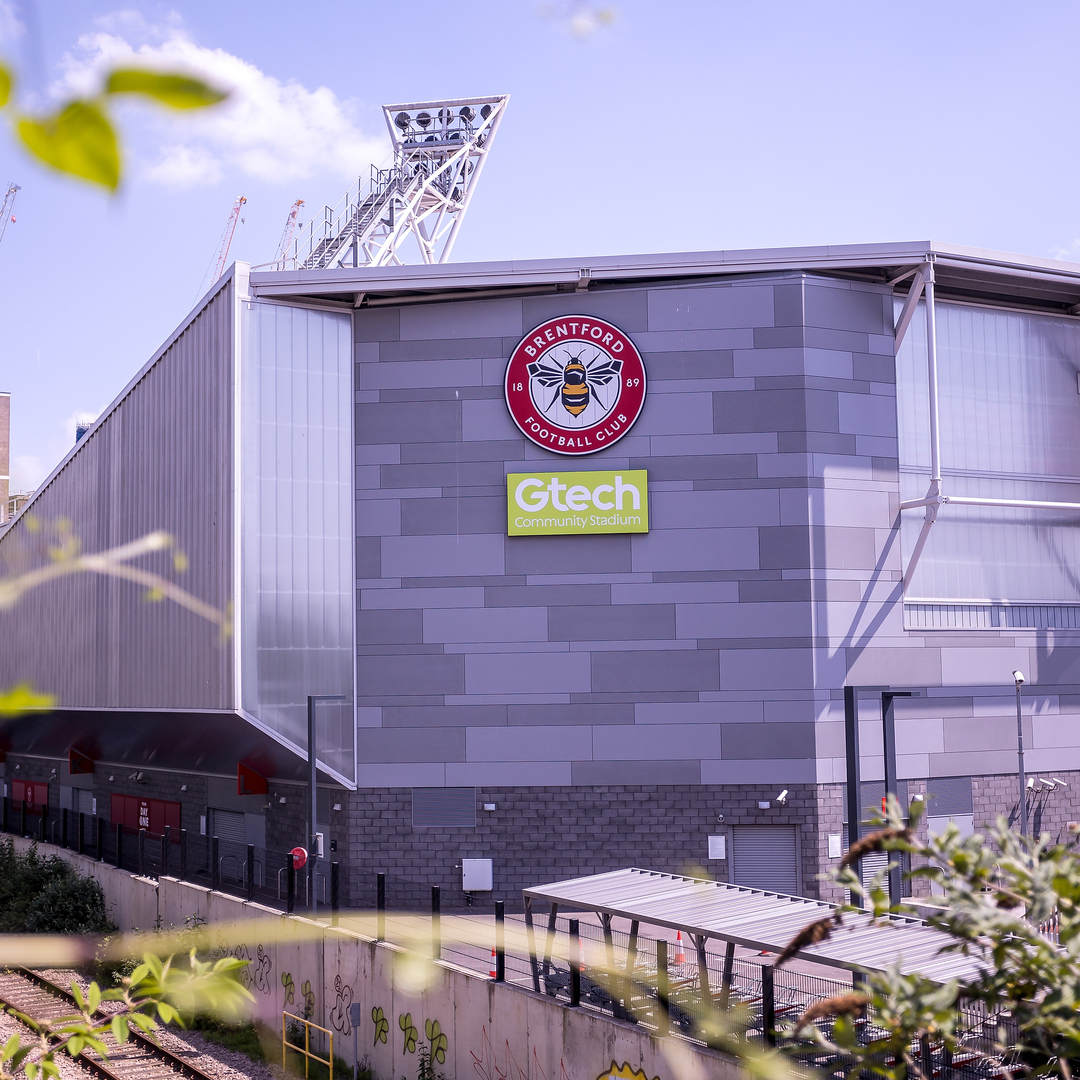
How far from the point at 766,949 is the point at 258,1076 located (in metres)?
11.0

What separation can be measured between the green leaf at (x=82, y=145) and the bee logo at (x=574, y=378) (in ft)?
79.8

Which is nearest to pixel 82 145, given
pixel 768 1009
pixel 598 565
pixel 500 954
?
pixel 768 1009

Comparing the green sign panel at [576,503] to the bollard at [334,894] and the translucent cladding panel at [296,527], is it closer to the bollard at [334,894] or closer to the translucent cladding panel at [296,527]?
the translucent cladding panel at [296,527]

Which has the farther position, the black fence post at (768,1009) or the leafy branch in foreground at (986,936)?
the black fence post at (768,1009)

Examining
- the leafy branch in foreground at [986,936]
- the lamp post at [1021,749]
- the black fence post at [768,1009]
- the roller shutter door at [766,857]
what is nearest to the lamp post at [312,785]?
the roller shutter door at [766,857]

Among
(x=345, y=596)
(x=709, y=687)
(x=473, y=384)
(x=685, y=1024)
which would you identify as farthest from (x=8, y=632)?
(x=685, y=1024)

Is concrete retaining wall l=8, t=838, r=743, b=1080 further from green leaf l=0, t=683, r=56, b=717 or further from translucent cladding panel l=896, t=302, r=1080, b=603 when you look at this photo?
translucent cladding panel l=896, t=302, r=1080, b=603

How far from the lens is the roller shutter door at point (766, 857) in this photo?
78.9ft

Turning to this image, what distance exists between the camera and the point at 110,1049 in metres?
20.5

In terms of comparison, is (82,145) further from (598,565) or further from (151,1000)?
(598,565)

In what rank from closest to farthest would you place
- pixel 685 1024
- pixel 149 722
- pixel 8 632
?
1. pixel 685 1024
2. pixel 149 722
3. pixel 8 632

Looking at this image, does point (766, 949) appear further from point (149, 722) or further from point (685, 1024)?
point (149, 722)

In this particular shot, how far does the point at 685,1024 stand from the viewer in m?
14.4

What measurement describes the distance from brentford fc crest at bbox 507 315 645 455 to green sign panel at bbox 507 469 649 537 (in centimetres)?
73
